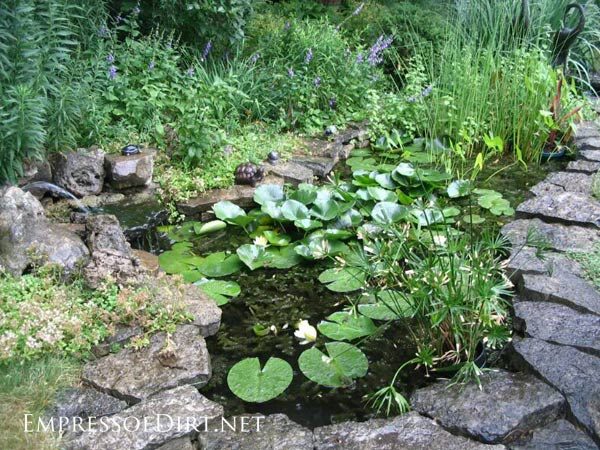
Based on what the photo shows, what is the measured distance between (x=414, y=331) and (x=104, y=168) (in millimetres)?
2369

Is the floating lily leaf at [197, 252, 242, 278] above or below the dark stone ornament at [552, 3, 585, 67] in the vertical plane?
below

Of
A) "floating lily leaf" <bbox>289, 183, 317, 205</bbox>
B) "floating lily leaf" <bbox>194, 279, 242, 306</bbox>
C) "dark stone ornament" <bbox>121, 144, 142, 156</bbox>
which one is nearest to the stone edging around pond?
"floating lily leaf" <bbox>194, 279, 242, 306</bbox>

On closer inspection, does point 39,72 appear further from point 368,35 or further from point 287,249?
point 368,35

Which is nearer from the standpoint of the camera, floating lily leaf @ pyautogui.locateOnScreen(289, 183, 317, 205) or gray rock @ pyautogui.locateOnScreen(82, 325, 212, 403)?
gray rock @ pyautogui.locateOnScreen(82, 325, 212, 403)

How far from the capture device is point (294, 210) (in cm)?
410

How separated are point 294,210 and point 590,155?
241 centimetres

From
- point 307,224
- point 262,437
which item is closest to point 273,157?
point 307,224

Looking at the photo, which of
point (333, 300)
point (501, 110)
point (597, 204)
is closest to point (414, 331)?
point (333, 300)

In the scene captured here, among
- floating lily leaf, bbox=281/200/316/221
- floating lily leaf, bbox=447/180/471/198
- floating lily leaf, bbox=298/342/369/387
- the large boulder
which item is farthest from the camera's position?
floating lily leaf, bbox=447/180/471/198

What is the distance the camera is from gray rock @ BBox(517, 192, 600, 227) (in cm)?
395

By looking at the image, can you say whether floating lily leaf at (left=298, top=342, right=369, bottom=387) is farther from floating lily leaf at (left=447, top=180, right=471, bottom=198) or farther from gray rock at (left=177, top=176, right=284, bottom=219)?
floating lily leaf at (left=447, top=180, right=471, bottom=198)

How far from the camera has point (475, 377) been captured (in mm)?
2691

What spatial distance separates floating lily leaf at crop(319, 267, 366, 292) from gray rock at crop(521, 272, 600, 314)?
0.81 meters

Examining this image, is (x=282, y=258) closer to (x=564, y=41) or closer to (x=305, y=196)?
(x=305, y=196)
